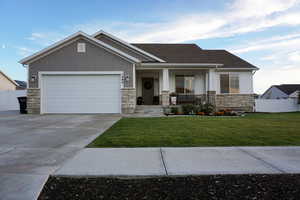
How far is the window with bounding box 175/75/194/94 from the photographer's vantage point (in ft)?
52.1

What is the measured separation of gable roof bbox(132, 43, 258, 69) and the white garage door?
17.7 feet

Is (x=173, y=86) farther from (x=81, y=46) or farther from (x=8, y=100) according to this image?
(x=8, y=100)

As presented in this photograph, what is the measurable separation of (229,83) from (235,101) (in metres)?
1.55

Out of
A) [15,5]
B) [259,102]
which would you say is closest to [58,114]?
[15,5]

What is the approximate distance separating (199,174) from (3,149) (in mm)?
4523

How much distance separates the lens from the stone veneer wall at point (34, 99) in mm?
11922

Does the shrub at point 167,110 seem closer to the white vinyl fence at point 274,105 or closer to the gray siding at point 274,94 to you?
the white vinyl fence at point 274,105

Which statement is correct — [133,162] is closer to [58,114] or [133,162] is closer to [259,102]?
[58,114]

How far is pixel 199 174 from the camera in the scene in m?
3.02

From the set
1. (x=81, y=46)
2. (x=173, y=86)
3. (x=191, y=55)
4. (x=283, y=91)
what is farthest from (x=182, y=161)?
(x=283, y=91)

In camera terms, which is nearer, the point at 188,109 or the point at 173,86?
the point at 188,109

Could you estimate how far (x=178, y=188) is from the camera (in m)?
2.61

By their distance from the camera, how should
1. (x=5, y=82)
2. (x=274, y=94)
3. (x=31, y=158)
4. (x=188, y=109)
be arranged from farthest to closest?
(x=274, y=94)
(x=5, y=82)
(x=188, y=109)
(x=31, y=158)

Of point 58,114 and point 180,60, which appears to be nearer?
point 58,114
